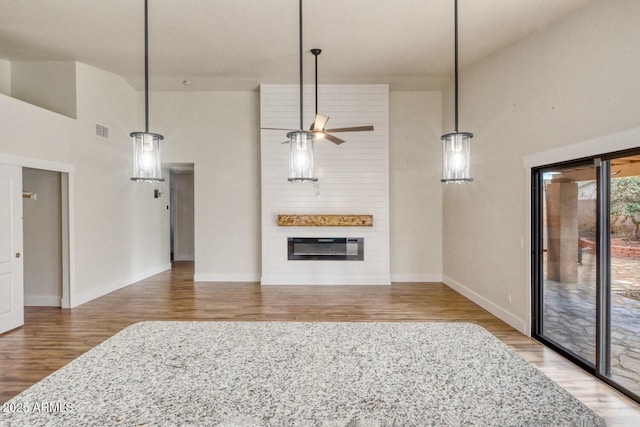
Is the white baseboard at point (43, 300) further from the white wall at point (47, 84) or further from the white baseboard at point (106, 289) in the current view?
the white wall at point (47, 84)

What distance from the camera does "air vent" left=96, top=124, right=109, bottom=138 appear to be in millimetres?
5336

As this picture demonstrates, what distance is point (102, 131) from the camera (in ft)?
17.8

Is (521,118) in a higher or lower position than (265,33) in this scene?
lower

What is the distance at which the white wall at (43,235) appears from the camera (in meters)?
4.80

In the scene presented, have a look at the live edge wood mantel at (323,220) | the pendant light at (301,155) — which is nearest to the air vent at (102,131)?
the live edge wood mantel at (323,220)

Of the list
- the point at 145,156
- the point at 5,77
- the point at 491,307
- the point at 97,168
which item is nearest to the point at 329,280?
the point at 491,307

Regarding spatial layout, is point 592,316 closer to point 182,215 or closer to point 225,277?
point 225,277

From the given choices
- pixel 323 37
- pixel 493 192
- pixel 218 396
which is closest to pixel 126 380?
pixel 218 396

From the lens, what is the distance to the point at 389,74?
18.0ft

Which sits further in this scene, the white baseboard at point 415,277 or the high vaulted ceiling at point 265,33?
the white baseboard at point 415,277

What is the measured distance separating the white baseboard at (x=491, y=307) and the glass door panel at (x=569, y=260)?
260 mm

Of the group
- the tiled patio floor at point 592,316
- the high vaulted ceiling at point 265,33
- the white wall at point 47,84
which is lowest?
the tiled patio floor at point 592,316

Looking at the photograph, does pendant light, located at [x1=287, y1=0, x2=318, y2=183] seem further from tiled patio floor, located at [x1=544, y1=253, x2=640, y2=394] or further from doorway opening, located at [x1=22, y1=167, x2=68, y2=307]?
doorway opening, located at [x1=22, y1=167, x2=68, y2=307]

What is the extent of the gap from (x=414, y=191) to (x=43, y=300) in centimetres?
623
